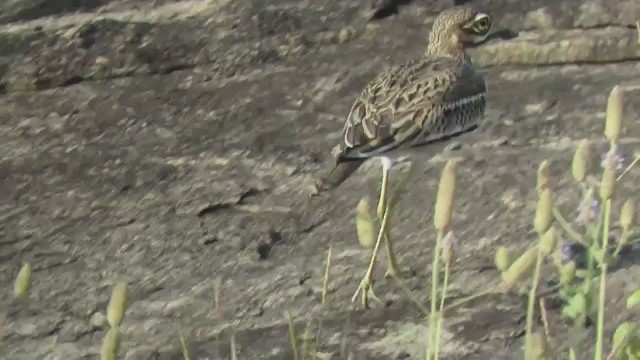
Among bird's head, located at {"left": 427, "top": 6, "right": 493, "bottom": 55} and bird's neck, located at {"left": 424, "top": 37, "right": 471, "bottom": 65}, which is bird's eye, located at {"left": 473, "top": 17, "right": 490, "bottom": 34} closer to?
bird's head, located at {"left": 427, "top": 6, "right": 493, "bottom": 55}

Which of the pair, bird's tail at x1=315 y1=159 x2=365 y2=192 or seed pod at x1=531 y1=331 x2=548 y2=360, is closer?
seed pod at x1=531 y1=331 x2=548 y2=360

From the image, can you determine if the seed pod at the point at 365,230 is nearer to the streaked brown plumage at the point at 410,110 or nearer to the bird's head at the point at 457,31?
the streaked brown plumage at the point at 410,110

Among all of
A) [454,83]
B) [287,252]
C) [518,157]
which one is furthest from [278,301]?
[518,157]

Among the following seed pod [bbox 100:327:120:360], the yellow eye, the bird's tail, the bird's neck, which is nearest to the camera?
seed pod [bbox 100:327:120:360]

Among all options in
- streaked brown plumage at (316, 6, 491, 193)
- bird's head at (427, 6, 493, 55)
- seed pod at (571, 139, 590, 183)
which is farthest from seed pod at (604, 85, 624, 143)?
bird's head at (427, 6, 493, 55)

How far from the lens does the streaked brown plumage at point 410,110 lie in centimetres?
374

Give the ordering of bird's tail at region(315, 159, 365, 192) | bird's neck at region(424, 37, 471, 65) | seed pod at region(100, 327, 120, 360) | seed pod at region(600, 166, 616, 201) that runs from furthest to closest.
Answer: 1. bird's neck at region(424, 37, 471, 65)
2. bird's tail at region(315, 159, 365, 192)
3. seed pod at region(600, 166, 616, 201)
4. seed pod at region(100, 327, 120, 360)

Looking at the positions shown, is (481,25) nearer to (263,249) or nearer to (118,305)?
(263,249)

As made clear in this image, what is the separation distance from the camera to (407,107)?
3.87 m

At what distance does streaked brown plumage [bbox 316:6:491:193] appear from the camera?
3.74m

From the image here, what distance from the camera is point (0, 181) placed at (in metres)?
4.83

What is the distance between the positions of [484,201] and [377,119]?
2.87ft

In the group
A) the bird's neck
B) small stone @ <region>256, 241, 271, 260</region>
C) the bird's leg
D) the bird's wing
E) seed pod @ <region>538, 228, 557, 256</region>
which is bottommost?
small stone @ <region>256, 241, 271, 260</region>

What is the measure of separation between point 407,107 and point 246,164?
1209 mm
